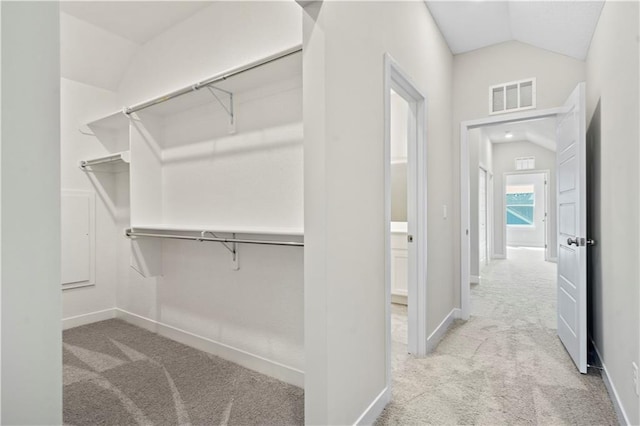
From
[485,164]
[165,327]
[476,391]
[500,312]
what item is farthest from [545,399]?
[485,164]

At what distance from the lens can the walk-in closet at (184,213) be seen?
2143 mm

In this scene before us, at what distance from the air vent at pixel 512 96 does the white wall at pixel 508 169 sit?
18.8 feet

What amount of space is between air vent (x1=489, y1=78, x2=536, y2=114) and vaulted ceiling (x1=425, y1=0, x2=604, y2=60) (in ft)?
1.12

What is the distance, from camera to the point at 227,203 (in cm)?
257

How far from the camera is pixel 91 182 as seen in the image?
3600mm

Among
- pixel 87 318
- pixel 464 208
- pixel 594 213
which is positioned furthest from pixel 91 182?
pixel 594 213

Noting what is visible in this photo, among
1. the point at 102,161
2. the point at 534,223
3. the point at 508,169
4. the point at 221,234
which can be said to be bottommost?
the point at 534,223

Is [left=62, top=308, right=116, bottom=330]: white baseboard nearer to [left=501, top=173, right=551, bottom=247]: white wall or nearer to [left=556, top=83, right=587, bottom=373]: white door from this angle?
[left=556, top=83, right=587, bottom=373]: white door

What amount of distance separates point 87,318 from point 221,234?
7.08 ft

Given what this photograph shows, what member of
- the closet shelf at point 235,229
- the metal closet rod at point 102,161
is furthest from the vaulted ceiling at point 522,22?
the metal closet rod at point 102,161

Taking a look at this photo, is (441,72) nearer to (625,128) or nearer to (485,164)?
(625,128)

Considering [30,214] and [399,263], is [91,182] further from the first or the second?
[30,214]

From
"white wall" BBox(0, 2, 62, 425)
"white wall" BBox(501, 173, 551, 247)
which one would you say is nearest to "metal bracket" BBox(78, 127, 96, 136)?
"white wall" BBox(0, 2, 62, 425)

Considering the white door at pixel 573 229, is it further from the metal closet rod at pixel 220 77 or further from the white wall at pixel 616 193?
the metal closet rod at pixel 220 77
